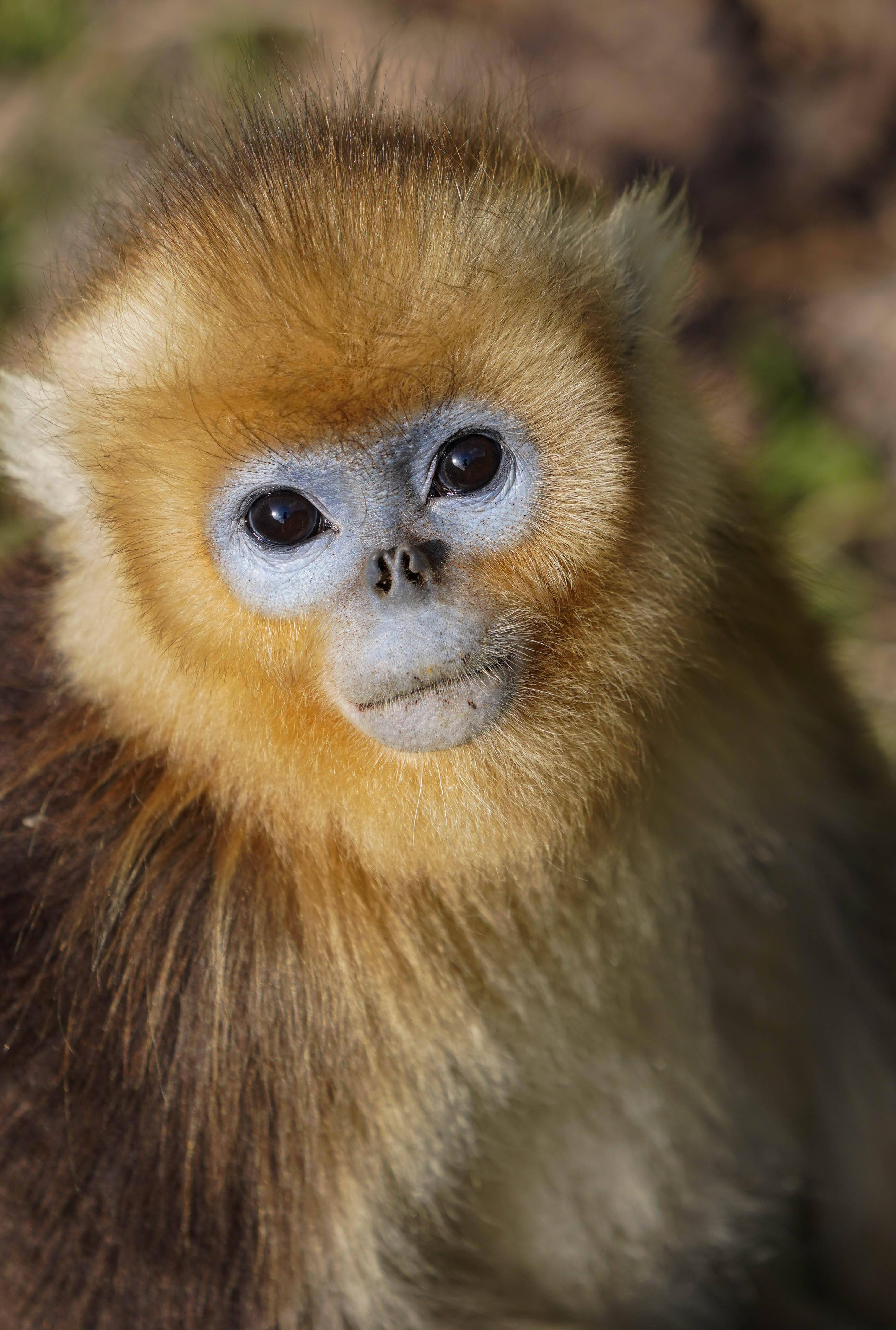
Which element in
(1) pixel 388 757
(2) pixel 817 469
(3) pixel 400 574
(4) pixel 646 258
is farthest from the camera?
(2) pixel 817 469

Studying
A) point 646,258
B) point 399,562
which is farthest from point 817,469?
point 399,562

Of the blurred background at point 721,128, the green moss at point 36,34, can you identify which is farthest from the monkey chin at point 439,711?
the green moss at point 36,34

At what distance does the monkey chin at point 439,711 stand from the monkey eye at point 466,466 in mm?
223

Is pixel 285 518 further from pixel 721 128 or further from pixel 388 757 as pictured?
pixel 721 128

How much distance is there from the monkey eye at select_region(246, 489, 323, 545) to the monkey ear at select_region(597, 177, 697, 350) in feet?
1.78

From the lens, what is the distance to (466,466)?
1576 mm

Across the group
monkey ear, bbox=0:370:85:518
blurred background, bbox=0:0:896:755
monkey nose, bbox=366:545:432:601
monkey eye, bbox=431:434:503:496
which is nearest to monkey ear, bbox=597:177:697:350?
monkey eye, bbox=431:434:503:496

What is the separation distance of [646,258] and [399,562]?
719 millimetres

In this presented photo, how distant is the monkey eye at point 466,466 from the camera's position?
1.58 m

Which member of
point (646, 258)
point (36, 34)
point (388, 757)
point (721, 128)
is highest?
point (721, 128)

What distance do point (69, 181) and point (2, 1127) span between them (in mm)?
3473

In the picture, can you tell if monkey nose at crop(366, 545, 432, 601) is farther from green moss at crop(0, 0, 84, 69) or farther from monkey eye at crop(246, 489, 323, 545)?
green moss at crop(0, 0, 84, 69)

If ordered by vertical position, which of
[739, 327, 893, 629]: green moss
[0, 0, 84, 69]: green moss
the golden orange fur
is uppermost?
[739, 327, 893, 629]: green moss

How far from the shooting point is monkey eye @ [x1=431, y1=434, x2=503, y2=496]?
5.17ft
